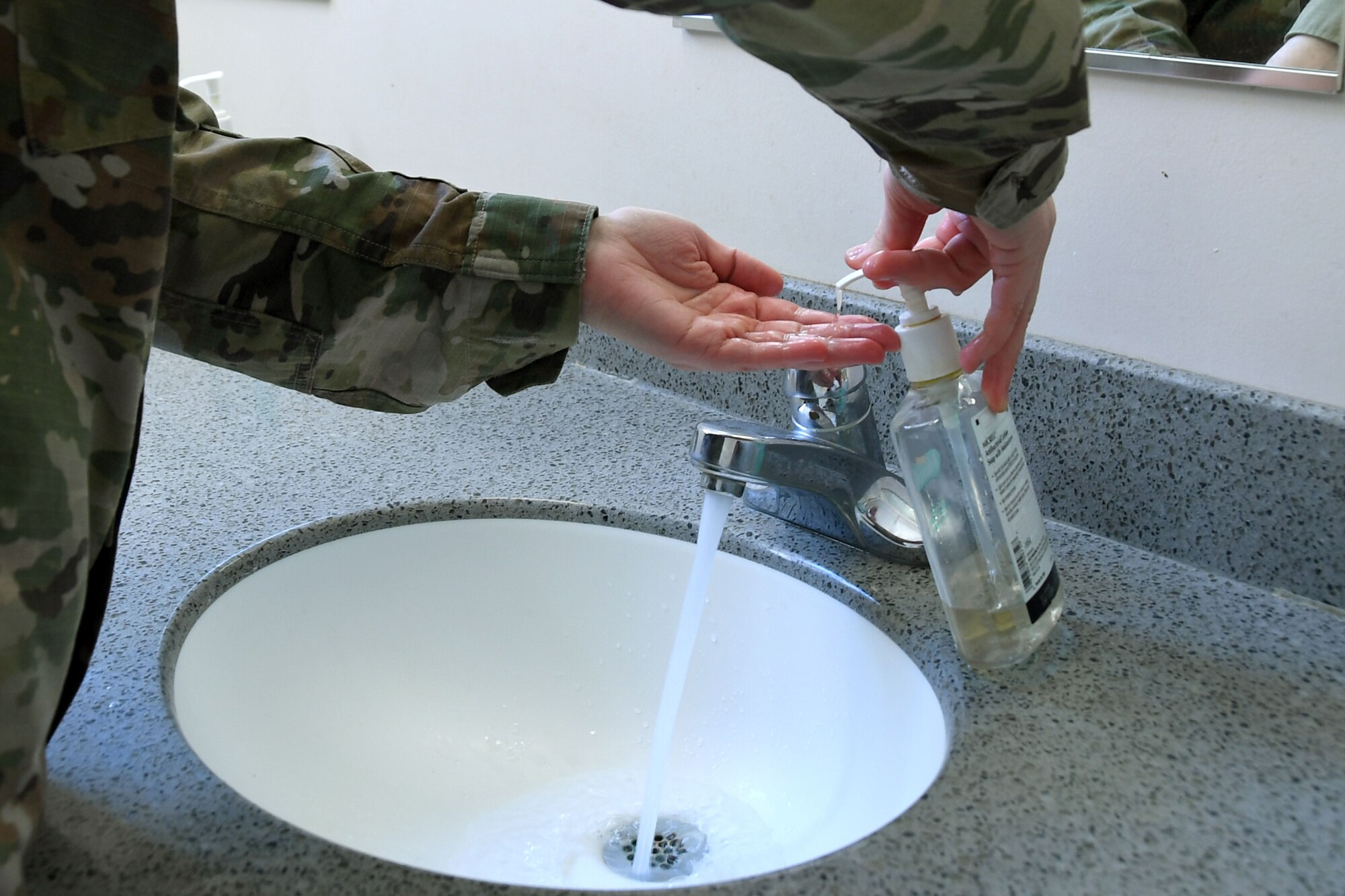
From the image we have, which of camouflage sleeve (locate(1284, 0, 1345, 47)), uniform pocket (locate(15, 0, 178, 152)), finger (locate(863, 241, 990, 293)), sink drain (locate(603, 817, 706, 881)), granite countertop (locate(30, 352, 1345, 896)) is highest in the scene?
camouflage sleeve (locate(1284, 0, 1345, 47))

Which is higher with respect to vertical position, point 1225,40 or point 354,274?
point 1225,40

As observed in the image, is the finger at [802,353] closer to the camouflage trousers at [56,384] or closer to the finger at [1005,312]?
the finger at [1005,312]

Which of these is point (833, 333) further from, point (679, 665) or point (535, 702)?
point (535, 702)

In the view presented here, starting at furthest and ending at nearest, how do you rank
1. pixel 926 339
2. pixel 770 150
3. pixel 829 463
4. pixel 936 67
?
1. pixel 770 150
2. pixel 829 463
3. pixel 926 339
4. pixel 936 67

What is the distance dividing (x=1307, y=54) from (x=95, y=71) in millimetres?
571

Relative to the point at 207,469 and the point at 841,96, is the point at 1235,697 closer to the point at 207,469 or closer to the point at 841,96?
the point at 841,96

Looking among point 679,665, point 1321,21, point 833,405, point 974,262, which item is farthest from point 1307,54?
point 679,665

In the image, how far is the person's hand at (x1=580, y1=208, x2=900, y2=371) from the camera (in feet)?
1.91

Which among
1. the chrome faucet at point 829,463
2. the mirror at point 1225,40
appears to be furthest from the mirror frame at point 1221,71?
the chrome faucet at point 829,463

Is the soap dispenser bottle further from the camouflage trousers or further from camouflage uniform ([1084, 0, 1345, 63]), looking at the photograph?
the camouflage trousers

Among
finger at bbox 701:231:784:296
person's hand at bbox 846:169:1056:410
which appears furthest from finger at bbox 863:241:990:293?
finger at bbox 701:231:784:296

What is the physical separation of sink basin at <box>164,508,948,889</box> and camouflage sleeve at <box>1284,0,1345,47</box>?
Result: 0.39 metres

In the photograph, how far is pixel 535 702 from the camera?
748 mm

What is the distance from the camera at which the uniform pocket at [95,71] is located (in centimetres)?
39
